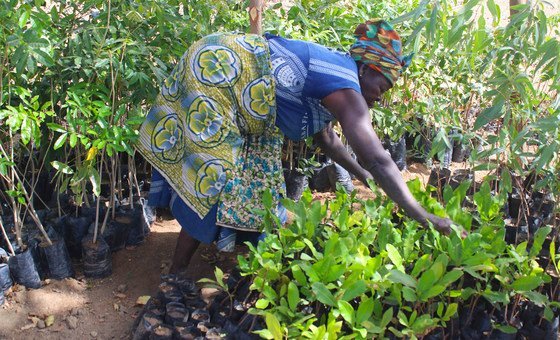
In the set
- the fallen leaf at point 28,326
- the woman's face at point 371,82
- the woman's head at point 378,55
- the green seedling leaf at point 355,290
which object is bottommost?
the fallen leaf at point 28,326

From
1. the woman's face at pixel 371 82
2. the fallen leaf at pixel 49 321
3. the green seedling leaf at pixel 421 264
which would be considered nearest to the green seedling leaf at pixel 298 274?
the green seedling leaf at pixel 421 264

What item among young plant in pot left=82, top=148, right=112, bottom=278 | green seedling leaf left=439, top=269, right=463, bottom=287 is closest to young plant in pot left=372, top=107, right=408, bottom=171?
green seedling leaf left=439, top=269, right=463, bottom=287

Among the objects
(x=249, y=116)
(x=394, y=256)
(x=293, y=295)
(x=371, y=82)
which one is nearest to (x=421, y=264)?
(x=394, y=256)

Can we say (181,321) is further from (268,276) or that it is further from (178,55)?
(178,55)

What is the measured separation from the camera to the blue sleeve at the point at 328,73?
6.77ft

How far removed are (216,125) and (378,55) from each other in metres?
0.67

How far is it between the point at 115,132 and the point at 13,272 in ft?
2.76

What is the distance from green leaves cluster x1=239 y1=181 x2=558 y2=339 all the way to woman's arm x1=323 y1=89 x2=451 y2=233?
0.26ft

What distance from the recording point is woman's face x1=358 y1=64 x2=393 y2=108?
2.15m

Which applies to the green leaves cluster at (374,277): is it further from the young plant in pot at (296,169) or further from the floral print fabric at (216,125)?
the young plant in pot at (296,169)

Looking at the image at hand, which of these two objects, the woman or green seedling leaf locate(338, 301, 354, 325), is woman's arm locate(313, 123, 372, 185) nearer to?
the woman

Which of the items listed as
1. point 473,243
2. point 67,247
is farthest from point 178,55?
point 473,243

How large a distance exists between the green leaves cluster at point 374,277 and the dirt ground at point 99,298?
90 centimetres

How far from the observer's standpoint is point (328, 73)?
6.86 feet
